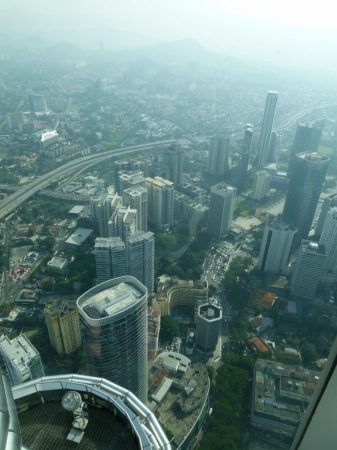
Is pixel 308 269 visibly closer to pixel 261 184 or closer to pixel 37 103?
pixel 261 184

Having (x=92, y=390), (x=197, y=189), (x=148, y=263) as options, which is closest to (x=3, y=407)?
(x=92, y=390)

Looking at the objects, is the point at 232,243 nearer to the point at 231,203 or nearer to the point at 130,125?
the point at 231,203

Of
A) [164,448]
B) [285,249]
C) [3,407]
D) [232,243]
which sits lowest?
[232,243]

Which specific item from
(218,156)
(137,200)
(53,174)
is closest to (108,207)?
(137,200)

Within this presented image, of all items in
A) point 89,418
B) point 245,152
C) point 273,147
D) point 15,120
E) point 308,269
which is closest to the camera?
point 89,418

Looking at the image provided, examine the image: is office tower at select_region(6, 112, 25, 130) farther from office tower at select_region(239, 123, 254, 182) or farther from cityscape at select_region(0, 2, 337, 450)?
office tower at select_region(239, 123, 254, 182)

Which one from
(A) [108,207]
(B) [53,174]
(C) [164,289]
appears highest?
(A) [108,207]

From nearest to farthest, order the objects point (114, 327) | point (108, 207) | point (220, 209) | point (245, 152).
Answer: point (114, 327)
point (108, 207)
point (220, 209)
point (245, 152)
